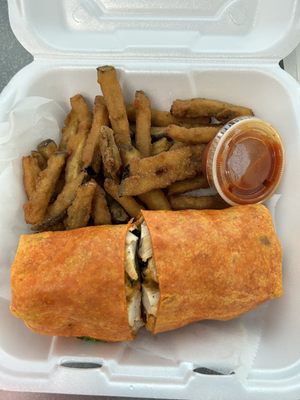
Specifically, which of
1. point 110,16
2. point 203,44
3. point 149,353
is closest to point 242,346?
point 149,353

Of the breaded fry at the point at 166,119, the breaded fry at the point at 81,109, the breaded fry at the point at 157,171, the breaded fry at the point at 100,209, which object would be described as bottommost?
the breaded fry at the point at 100,209

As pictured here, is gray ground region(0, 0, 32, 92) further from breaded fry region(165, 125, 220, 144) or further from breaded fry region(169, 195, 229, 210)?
breaded fry region(169, 195, 229, 210)

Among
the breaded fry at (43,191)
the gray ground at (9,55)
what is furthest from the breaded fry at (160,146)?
the gray ground at (9,55)

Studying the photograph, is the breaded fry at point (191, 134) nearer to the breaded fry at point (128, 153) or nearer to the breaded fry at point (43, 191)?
the breaded fry at point (128, 153)

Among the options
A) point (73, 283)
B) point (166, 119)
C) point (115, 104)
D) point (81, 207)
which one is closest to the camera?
point (73, 283)

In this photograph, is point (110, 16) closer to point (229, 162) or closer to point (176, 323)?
point (229, 162)

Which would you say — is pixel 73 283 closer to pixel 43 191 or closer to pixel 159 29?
pixel 43 191

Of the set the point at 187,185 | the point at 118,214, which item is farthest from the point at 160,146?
the point at 118,214
